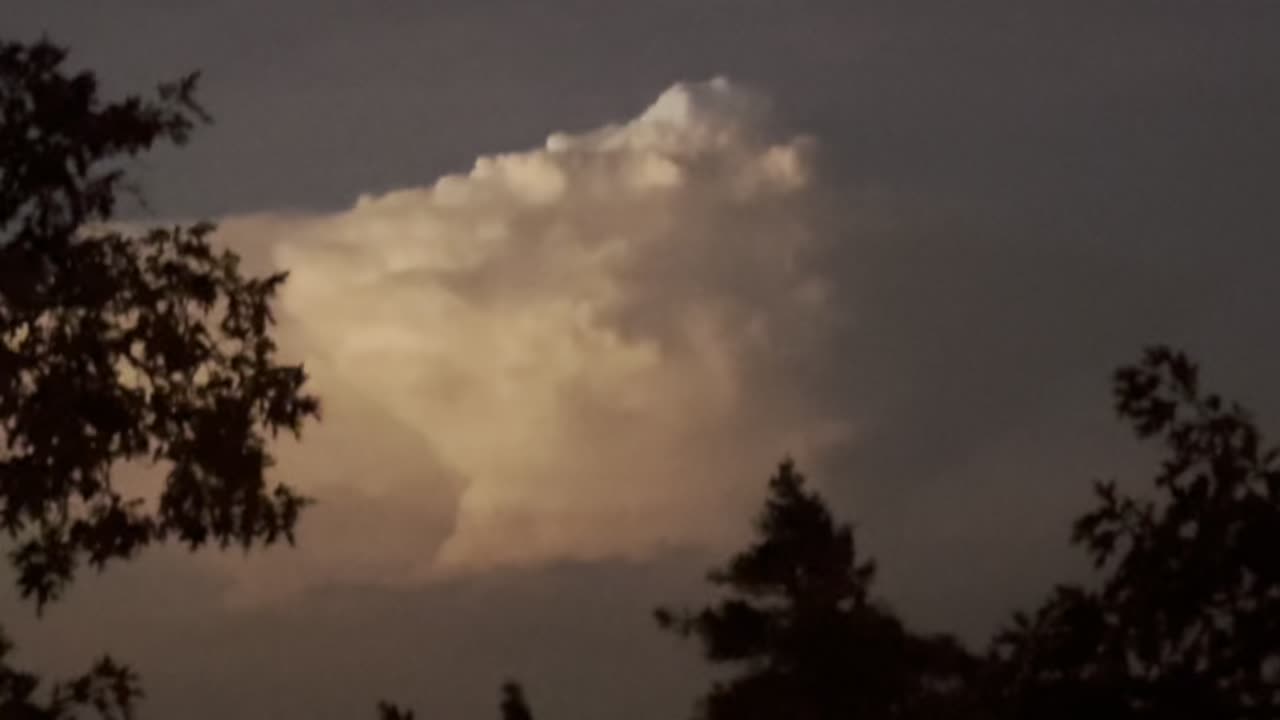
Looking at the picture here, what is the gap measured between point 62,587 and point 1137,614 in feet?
44.1

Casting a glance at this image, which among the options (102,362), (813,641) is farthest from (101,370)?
(813,641)

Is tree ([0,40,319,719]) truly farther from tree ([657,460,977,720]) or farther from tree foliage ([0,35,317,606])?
tree ([657,460,977,720])

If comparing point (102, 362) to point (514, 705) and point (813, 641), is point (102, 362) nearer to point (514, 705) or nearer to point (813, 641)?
→ point (514, 705)

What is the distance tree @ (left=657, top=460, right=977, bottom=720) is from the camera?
161 feet

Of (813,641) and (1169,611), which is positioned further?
(813,641)

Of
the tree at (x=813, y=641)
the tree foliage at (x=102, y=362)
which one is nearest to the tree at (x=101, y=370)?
the tree foliage at (x=102, y=362)

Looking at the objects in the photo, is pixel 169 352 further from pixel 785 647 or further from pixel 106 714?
pixel 785 647

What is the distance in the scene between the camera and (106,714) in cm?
2850

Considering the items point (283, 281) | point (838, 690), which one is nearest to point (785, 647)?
point (838, 690)

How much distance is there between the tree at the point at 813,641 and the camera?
49.1m

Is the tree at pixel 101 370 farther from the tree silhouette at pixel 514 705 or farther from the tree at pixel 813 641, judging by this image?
the tree at pixel 813 641

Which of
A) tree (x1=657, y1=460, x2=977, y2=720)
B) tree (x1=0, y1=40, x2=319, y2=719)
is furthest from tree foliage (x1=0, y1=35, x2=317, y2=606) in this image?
tree (x1=657, y1=460, x2=977, y2=720)

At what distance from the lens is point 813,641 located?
49.5 meters

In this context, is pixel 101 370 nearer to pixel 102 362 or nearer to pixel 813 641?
pixel 102 362
